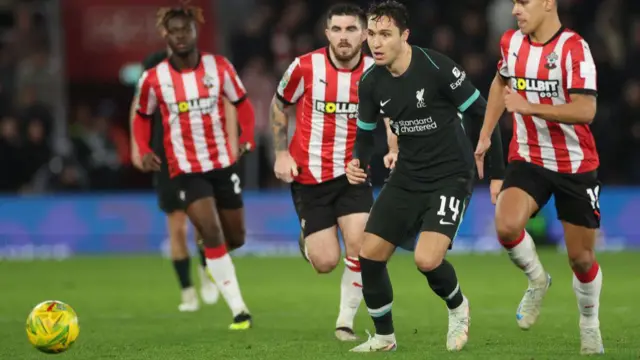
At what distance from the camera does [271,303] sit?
11242 millimetres

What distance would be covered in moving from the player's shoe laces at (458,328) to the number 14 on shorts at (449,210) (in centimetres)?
55

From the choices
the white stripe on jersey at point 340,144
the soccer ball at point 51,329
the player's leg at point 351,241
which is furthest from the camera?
the white stripe on jersey at point 340,144

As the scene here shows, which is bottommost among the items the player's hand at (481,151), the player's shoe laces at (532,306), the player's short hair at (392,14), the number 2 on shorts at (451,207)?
the player's shoe laces at (532,306)

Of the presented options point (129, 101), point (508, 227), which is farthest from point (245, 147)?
point (129, 101)

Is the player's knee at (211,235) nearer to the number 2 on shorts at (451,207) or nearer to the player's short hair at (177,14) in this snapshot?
the player's short hair at (177,14)

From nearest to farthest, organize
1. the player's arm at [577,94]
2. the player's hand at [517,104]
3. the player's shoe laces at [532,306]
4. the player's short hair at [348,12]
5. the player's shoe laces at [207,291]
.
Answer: the player's hand at [517,104] → the player's arm at [577,94] → the player's shoe laces at [532,306] → the player's short hair at [348,12] → the player's shoe laces at [207,291]

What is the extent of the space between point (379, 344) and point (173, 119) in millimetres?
3139

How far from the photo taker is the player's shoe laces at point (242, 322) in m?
9.34

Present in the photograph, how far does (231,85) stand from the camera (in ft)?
32.8

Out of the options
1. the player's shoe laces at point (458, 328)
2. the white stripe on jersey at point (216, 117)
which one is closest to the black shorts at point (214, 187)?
the white stripe on jersey at point (216, 117)

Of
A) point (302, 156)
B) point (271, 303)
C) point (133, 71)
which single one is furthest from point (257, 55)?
point (302, 156)

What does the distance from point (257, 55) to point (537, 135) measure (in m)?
10.3

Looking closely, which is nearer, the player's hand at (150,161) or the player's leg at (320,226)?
→ the player's leg at (320,226)

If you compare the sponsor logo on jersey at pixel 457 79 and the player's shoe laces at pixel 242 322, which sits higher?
the sponsor logo on jersey at pixel 457 79
